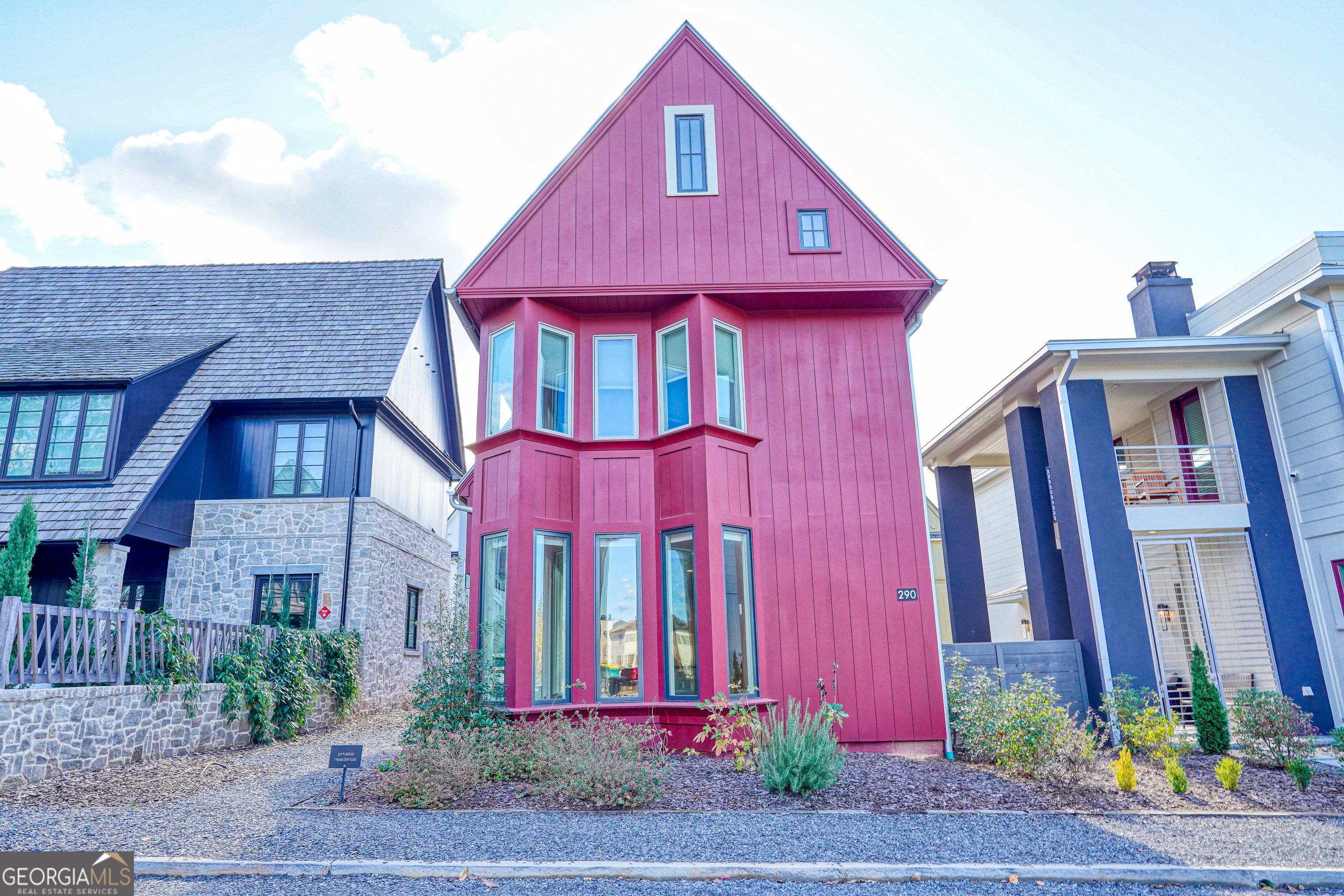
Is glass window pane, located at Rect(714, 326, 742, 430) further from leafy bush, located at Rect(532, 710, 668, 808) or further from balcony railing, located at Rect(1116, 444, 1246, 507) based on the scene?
Answer: balcony railing, located at Rect(1116, 444, 1246, 507)

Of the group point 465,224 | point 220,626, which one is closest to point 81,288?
point 465,224

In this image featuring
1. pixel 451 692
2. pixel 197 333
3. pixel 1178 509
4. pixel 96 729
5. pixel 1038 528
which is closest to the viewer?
pixel 96 729

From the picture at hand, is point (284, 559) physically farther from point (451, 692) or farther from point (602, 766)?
point (602, 766)

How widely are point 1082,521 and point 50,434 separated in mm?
17267

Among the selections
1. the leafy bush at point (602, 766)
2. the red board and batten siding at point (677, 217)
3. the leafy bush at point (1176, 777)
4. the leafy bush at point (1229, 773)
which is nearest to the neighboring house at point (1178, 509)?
the leafy bush at point (1229, 773)

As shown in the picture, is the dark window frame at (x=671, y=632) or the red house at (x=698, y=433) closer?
the dark window frame at (x=671, y=632)

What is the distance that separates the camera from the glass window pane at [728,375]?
10188mm

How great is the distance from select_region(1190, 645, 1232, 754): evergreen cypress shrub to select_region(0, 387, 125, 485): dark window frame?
55.4ft

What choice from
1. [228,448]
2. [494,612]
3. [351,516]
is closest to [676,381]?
[494,612]

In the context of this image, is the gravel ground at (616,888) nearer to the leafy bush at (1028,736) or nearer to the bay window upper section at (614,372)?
the leafy bush at (1028,736)

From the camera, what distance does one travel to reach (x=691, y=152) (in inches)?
448

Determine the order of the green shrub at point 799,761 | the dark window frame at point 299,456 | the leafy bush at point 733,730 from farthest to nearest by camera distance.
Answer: the dark window frame at point 299,456, the leafy bush at point 733,730, the green shrub at point 799,761

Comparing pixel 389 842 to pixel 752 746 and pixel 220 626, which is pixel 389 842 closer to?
pixel 752 746

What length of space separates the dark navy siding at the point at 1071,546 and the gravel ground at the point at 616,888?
599 cm
